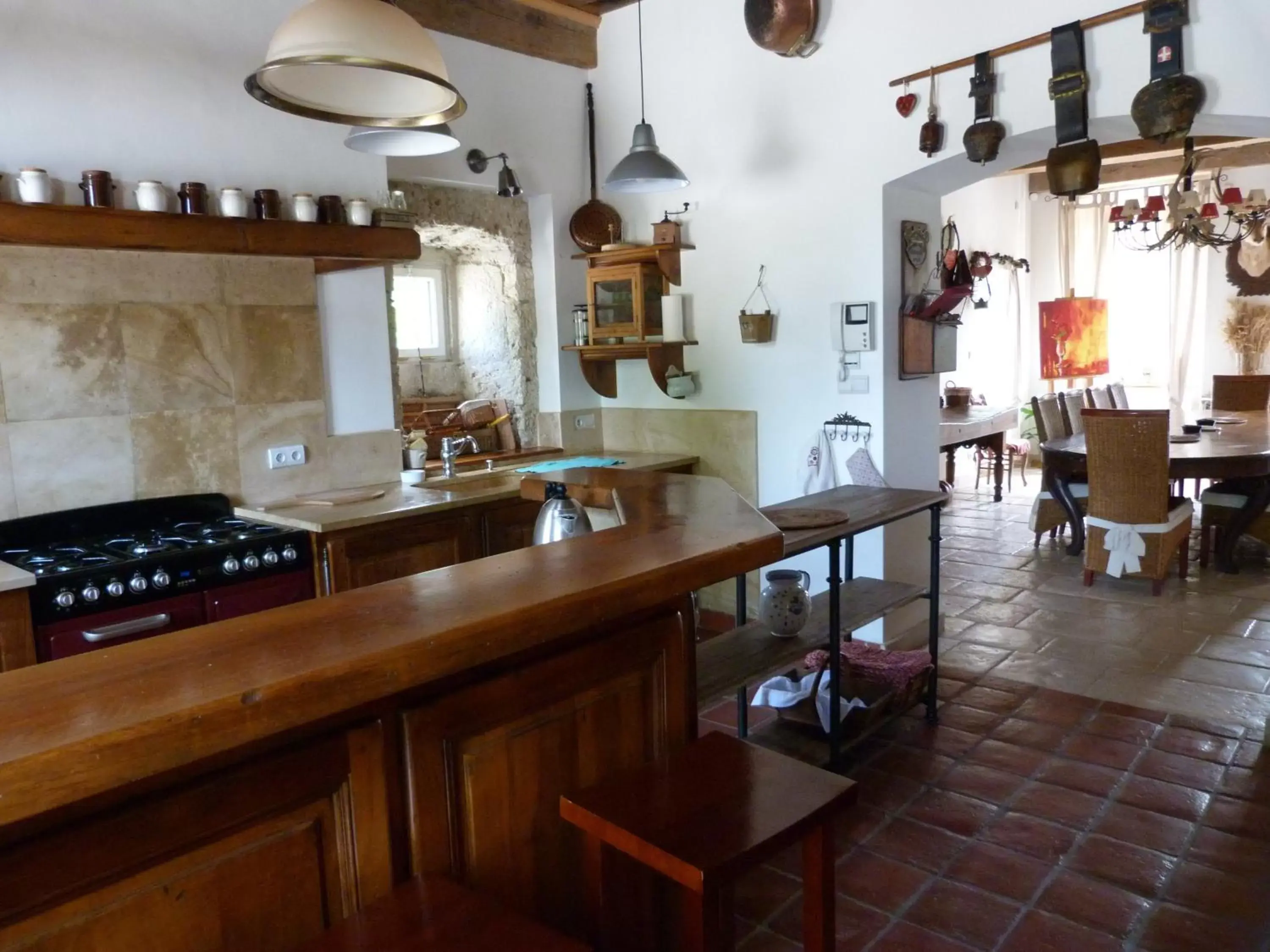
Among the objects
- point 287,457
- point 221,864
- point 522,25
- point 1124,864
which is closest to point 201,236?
point 287,457

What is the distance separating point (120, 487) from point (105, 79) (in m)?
1.36

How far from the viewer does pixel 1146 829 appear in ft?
8.42

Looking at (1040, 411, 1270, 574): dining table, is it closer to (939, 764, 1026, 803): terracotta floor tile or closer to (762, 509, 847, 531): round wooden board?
(939, 764, 1026, 803): terracotta floor tile

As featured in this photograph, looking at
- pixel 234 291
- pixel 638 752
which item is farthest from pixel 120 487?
pixel 638 752

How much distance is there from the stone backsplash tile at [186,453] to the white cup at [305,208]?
2.44 feet

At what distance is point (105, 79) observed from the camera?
9.66ft

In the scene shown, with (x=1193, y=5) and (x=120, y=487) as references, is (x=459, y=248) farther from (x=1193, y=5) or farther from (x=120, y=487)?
(x=1193, y=5)

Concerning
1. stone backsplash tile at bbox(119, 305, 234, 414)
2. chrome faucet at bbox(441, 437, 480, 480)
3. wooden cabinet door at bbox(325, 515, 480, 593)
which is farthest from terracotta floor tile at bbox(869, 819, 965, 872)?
stone backsplash tile at bbox(119, 305, 234, 414)

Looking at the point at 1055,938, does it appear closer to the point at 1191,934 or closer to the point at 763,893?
the point at 1191,934

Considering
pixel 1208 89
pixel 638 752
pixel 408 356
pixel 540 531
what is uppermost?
pixel 1208 89

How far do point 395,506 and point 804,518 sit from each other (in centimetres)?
148

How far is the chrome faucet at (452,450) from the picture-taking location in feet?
13.4

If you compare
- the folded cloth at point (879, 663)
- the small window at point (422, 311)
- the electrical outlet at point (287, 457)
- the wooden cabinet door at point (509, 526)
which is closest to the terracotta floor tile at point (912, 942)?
the folded cloth at point (879, 663)

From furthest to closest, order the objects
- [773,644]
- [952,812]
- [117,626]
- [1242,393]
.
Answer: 1. [1242,393]
2. [773,644]
3. [952,812]
4. [117,626]
